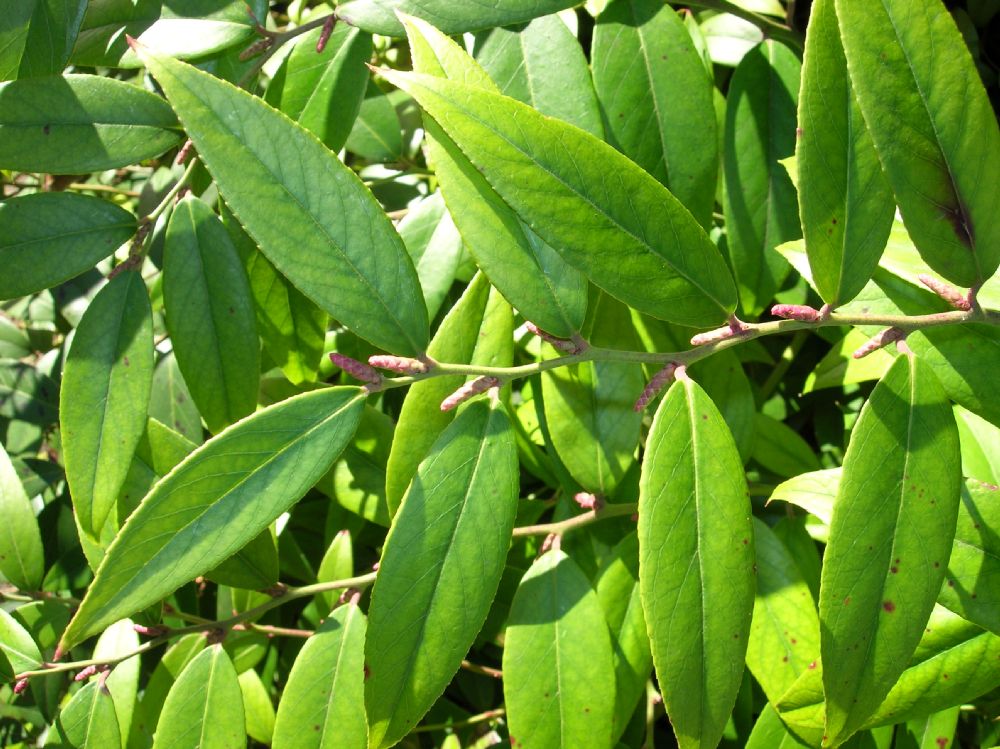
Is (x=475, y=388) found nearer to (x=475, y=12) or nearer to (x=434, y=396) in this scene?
→ (x=434, y=396)

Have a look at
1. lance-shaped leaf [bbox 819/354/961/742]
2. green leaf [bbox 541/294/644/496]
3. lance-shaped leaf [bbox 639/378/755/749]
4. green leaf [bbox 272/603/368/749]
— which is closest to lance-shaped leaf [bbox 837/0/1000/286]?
lance-shaped leaf [bbox 819/354/961/742]

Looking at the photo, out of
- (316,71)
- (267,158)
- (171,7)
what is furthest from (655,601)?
(171,7)

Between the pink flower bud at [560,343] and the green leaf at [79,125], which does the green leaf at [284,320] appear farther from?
the pink flower bud at [560,343]

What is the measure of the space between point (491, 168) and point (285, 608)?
3.27 ft

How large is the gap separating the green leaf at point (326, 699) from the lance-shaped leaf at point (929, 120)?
0.67 m

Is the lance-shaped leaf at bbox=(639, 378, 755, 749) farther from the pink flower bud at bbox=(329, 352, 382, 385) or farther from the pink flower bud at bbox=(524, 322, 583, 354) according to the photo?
the pink flower bud at bbox=(329, 352, 382, 385)

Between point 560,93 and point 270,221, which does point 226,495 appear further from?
point 560,93

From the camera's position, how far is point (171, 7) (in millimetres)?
1004

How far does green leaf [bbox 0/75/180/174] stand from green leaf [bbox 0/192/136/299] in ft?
0.19

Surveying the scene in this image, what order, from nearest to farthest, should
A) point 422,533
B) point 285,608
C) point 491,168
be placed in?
point 491,168
point 422,533
point 285,608

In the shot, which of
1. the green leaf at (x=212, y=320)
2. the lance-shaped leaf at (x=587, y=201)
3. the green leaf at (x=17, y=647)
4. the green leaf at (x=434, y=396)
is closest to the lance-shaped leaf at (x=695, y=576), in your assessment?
the lance-shaped leaf at (x=587, y=201)

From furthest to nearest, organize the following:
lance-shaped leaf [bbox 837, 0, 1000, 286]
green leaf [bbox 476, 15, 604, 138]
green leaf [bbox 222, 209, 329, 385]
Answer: green leaf [bbox 222, 209, 329, 385] → green leaf [bbox 476, 15, 604, 138] → lance-shaped leaf [bbox 837, 0, 1000, 286]

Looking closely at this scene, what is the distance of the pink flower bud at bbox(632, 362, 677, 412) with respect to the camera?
2.45 ft

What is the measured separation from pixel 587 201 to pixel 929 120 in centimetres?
25
